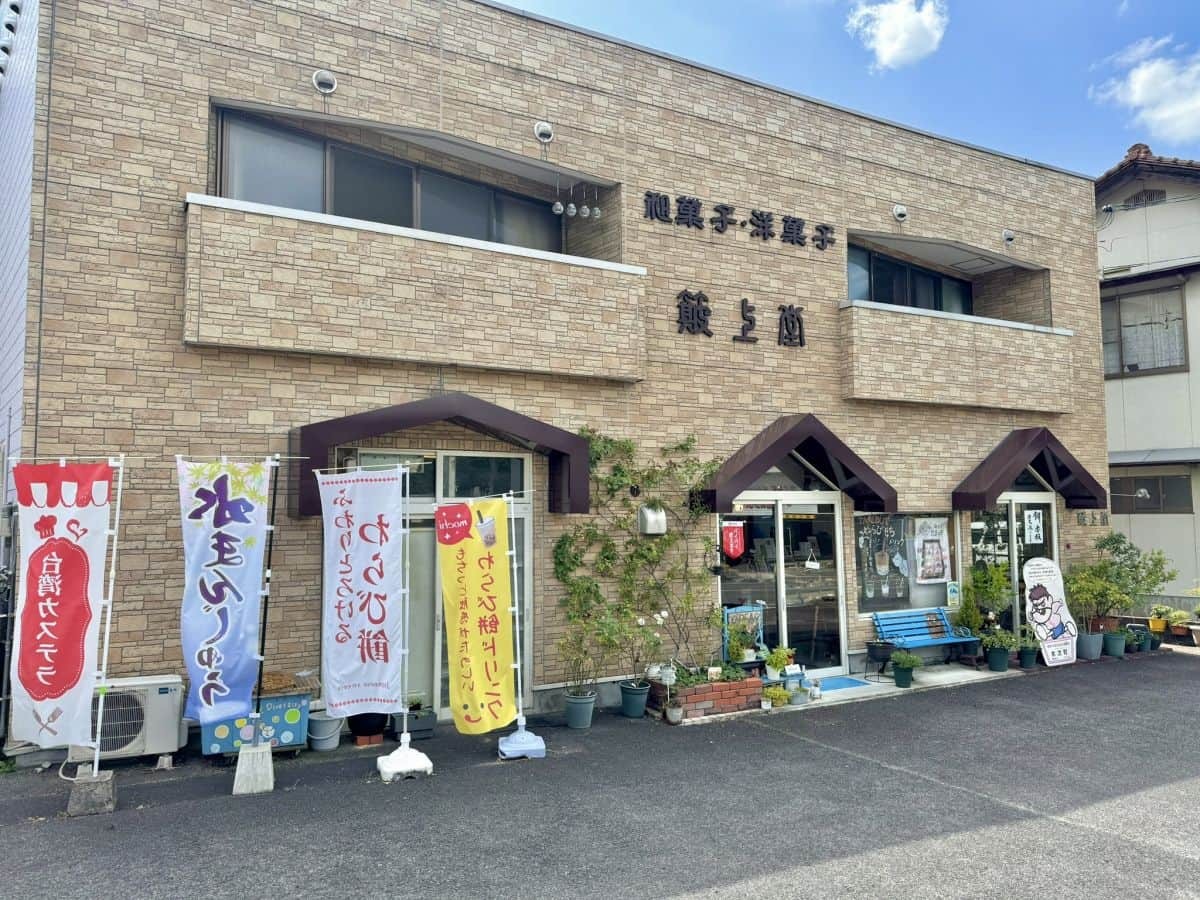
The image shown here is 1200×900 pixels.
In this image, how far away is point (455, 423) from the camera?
9.42 m

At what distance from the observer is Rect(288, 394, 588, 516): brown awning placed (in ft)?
26.9

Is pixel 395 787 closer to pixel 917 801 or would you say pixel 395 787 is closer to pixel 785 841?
pixel 785 841

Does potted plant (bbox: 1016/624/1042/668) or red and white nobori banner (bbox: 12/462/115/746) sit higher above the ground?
red and white nobori banner (bbox: 12/462/115/746)

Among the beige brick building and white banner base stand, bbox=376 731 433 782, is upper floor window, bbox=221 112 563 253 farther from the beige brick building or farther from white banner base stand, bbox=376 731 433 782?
white banner base stand, bbox=376 731 433 782

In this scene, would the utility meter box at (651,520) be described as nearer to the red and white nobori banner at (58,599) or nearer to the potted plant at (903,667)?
the potted plant at (903,667)

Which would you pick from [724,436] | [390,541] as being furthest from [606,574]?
[390,541]

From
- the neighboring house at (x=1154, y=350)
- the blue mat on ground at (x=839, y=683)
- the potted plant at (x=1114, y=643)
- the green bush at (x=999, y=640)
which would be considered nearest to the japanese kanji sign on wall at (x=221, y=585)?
the blue mat on ground at (x=839, y=683)

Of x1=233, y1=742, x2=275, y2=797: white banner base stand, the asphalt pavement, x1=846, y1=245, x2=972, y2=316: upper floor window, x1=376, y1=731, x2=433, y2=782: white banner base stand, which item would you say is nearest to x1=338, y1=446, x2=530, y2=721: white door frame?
the asphalt pavement

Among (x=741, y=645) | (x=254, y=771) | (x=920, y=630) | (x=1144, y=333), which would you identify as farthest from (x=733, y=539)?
(x=1144, y=333)

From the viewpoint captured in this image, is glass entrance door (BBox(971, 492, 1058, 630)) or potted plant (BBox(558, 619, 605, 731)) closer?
potted plant (BBox(558, 619, 605, 731))

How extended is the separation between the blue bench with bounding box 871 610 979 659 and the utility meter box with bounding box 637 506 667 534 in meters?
3.95

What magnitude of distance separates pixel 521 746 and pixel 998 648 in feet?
24.9

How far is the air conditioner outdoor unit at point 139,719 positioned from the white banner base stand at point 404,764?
1.83 metres

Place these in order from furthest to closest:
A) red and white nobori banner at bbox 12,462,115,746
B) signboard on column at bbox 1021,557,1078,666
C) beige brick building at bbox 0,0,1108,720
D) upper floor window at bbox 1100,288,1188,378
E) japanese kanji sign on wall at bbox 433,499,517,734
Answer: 1. upper floor window at bbox 1100,288,1188,378
2. signboard on column at bbox 1021,557,1078,666
3. beige brick building at bbox 0,0,1108,720
4. japanese kanji sign on wall at bbox 433,499,517,734
5. red and white nobori banner at bbox 12,462,115,746
